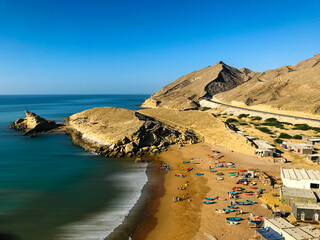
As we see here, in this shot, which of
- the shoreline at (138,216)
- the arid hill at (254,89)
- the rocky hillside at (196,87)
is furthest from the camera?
the rocky hillside at (196,87)

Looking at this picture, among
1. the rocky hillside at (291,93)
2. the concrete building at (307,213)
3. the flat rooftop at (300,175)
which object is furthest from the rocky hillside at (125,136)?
the rocky hillside at (291,93)

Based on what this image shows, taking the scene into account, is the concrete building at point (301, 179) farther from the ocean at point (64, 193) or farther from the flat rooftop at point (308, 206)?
the ocean at point (64, 193)

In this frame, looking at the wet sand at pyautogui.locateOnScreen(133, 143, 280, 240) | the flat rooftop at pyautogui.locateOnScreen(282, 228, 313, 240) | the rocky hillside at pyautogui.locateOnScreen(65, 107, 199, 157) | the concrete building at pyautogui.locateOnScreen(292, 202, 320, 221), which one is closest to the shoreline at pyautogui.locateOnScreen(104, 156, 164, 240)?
the wet sand at pyautogui.locateOnScreen(133, 143, 280, 240)

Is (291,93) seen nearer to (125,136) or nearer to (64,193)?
(125,136)

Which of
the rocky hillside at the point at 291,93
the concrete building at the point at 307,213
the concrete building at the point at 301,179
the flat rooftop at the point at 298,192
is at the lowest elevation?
the concrete building at the point at 307,213

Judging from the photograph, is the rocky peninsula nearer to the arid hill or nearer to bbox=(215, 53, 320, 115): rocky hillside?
bbox=(215, 53, 320, 115): rocky hillside

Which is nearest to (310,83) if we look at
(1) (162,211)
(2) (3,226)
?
(1) (162,211)

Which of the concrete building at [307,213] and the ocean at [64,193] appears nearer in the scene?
the concrete building at [307,213]
